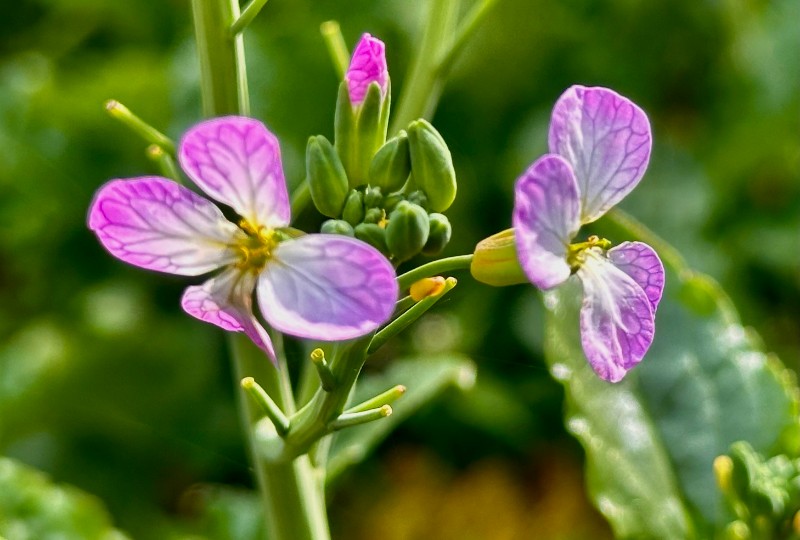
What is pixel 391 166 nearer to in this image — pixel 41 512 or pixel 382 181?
pixel 382 181

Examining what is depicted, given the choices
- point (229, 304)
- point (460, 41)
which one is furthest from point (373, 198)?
point (460, 41)

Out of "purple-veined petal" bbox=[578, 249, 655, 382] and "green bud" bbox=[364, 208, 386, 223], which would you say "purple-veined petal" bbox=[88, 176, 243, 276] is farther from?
"purple-veined petal" bbox=[578, 249, 655, 382]

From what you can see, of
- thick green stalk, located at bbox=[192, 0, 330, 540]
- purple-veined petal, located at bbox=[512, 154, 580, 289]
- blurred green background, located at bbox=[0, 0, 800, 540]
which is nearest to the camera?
purple-veined petal, located at bbox=[512, 154, 580, 289]

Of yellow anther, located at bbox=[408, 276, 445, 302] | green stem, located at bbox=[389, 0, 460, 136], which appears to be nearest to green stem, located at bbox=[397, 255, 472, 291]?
yellow anther, located at bbox=[408, 276, 445, 302]

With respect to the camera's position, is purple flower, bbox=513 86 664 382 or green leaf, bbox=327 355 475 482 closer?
purple flower, bbox=513 86 664 382

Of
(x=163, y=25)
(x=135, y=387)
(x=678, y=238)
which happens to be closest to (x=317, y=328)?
(x=135, y=387)

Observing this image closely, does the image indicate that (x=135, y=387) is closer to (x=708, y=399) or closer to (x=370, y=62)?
(x=708, y=399)

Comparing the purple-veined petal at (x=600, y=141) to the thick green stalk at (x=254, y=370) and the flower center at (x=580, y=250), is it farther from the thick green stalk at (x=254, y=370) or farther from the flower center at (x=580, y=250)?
the thick green stalk at (x=254, y=370)
